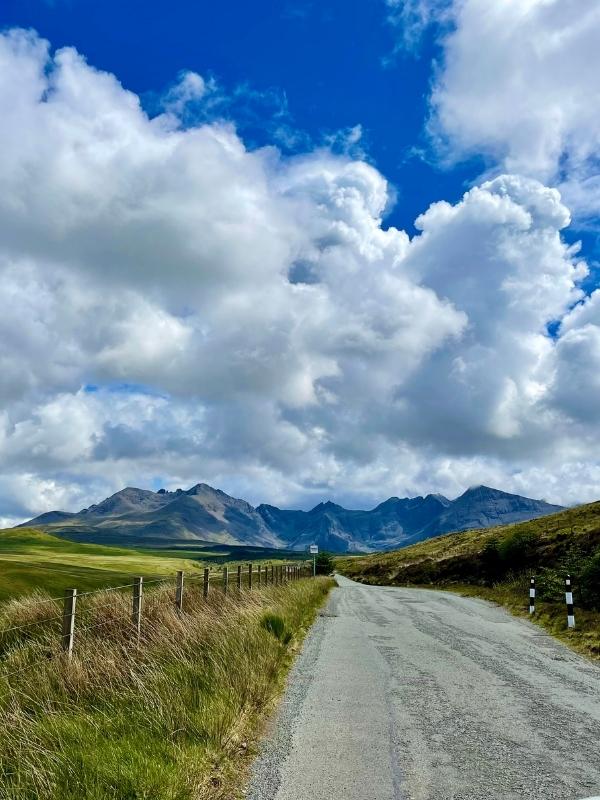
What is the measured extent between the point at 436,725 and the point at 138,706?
12.7ft

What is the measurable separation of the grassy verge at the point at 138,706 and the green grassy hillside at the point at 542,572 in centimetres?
923

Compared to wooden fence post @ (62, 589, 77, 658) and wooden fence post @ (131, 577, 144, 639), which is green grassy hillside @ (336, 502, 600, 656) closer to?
wooden fence post @ (131, 577, 144, 639)

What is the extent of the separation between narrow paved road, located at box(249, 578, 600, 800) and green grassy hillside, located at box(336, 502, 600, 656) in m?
4.07

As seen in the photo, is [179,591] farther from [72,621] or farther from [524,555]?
[524,555]

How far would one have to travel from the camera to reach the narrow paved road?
5926 mm

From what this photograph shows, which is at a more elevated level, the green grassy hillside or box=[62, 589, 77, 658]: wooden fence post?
box=[62, 589, 77, 658]: wooden fence post

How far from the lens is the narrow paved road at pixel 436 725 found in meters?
5.93

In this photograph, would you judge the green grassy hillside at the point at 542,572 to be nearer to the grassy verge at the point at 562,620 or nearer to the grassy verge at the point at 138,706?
the grassy verge at the point at 562,620

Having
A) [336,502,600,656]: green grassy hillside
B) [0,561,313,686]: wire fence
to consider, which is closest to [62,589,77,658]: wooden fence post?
[0,561,313,686]: wire fence

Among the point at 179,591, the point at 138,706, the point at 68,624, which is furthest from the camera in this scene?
the point at 179,591

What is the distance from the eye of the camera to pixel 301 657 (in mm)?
13711

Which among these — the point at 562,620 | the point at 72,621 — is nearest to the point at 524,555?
the point at 562,620

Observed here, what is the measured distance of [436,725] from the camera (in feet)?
26.2

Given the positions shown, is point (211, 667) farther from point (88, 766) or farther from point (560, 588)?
point (560, 588)
